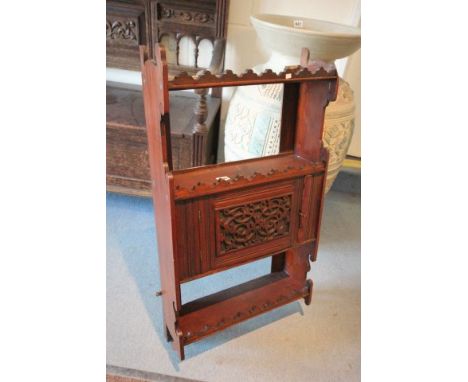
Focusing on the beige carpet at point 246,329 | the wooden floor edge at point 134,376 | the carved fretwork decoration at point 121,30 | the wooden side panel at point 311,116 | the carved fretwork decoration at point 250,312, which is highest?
the carved fretwork decoration at point 121,30

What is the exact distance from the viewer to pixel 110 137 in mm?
1604

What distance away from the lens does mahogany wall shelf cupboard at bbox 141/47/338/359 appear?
0.85 meters

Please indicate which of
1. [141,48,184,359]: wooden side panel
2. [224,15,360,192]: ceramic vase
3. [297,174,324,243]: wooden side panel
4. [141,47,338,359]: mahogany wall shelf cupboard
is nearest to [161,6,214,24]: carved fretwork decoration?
[224,15,360,192]: ceramic vase

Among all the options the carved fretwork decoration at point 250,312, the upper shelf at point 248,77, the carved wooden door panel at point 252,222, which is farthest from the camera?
the carved fretwork decoration at point 250,312

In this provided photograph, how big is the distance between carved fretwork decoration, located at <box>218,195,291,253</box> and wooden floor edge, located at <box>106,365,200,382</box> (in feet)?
1.54

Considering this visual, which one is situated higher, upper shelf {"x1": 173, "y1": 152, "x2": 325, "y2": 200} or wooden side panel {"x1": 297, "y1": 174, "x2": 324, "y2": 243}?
upper shelf {"x1": 173, "y1": 152, "x2": 325, "y2": 200}

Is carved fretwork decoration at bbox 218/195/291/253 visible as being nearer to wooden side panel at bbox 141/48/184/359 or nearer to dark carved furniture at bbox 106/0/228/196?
wooden side panel at bbox 141/48/184/359

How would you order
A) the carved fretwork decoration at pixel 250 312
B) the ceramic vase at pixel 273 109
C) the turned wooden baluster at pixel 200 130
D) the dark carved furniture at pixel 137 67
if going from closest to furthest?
the carved fretwork decoration at pixel 250 312, the ceramic vase at pixel 273 109, the turned wooden baluster at pixel 200 130, the dark carved furniture at pixel 137 67

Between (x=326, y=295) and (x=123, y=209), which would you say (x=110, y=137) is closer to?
(x=123, y=209)

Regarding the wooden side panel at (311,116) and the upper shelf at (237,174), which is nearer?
the upper shelf at (237,174)

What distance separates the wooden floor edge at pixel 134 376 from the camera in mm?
1123

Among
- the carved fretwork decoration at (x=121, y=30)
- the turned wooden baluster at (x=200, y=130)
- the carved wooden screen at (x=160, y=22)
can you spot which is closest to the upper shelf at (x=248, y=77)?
the turned wooden baluster at (x=200, y=130)

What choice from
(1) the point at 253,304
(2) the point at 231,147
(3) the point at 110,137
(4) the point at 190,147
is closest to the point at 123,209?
(3) the point at 110,137

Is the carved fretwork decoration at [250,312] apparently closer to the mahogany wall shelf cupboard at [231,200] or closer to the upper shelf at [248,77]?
the mahogany wall shelf cupboard at [231,200]
